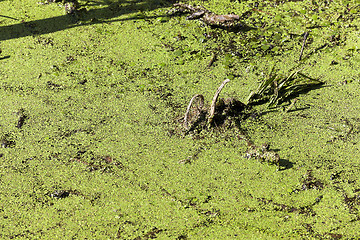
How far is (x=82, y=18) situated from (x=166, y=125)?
4.68ft

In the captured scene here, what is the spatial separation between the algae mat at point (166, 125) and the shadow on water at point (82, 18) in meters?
0.01

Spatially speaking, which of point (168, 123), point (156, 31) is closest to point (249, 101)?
point (168, 123)

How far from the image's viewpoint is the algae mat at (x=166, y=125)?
7.04 feet

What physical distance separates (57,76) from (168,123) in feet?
3.21

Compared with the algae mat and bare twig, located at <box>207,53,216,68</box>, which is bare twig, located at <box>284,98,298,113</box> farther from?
bare twig, located at <box>207,53,216,68</box>

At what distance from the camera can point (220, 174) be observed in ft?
7.72

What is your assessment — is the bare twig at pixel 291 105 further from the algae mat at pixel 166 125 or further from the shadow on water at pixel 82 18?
the shadow on water at pixel 82 18

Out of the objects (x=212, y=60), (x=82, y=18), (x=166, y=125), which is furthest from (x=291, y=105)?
(x=82, y=18)

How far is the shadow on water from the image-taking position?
3355mm

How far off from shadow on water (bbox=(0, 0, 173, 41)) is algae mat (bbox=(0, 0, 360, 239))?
0.04ft

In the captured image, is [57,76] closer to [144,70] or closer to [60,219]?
[144,70]

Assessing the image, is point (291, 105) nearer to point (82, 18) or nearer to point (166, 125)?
point (166, 125)

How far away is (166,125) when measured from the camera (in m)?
2.68

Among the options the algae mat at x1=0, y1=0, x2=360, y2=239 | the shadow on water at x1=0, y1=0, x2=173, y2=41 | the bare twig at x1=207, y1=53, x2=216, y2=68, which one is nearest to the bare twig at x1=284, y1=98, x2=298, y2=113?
the algae mat at x1=0, y1=0, x2=360, y2=239
